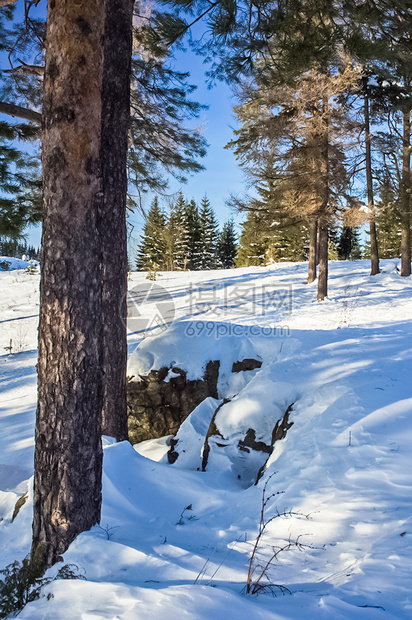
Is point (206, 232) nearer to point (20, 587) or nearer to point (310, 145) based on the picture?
point (310, 145)

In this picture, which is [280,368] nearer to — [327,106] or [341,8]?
[341,8]

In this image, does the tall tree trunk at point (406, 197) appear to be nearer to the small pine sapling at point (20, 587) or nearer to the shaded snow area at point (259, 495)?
the shaded snow area at point (259, 495)

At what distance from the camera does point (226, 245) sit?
135ft

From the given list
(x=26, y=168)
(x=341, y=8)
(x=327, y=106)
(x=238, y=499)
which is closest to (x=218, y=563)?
(x=238, y=499)

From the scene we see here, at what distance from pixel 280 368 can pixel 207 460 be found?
1435mm

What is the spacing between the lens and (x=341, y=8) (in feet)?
12.2

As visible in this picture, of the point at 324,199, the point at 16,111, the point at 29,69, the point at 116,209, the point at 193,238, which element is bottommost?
the point at 116,209

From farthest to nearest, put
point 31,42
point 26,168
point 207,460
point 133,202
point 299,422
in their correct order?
point 133,202 < point 26,168 < point 31,42 < point 207,460 < point 299,422

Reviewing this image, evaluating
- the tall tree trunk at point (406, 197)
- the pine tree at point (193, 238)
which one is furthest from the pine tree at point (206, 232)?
the tall tree trunk at point (406, 197)

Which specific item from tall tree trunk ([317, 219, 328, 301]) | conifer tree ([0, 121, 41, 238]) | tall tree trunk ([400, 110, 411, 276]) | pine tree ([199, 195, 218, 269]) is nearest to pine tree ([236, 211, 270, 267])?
pine tree ([199, 195, 218, 269])

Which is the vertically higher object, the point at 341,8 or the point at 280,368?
the point at 341,8

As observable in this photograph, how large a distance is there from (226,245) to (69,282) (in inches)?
1575

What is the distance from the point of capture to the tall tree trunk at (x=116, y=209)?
2757 millimetres

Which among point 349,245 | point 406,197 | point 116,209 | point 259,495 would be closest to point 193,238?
point 349,245
